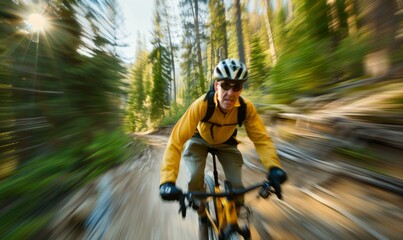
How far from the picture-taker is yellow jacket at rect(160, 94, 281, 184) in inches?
112

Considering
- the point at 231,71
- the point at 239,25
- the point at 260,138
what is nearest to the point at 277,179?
the point at 260,138

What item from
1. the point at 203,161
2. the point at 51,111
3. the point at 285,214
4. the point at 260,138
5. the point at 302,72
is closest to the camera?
the point at 260,138

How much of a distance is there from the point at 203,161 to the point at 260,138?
892 mm

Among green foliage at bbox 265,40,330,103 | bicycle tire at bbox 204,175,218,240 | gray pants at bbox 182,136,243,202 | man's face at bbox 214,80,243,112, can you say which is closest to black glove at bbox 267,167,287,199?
gray pants at bbox 182,136,243,202

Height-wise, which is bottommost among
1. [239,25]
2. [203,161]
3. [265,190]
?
[265,190]

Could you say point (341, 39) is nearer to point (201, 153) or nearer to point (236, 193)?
point (201, 153)

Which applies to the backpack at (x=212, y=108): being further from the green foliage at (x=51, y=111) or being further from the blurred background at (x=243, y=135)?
the green foliage at (x=51, y=111)

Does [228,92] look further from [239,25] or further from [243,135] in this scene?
[239,25]

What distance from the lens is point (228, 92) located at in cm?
294

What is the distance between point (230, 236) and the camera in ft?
7.93

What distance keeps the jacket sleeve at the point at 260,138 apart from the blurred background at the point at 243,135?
127 centimetres

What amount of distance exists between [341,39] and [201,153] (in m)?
5.24

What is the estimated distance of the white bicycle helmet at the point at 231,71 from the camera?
2.87 m

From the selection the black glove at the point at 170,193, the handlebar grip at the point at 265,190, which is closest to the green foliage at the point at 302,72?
the handlebar grip at the point at 265,190
